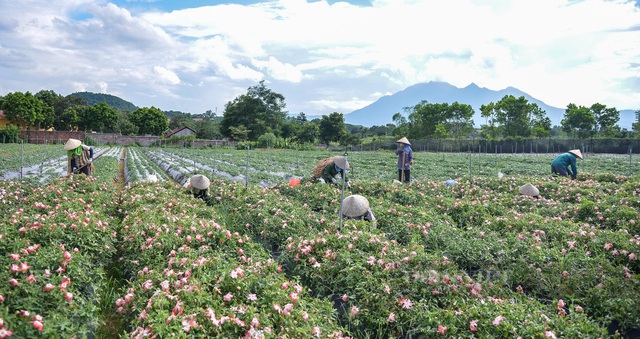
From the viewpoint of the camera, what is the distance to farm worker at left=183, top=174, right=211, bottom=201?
8.99m

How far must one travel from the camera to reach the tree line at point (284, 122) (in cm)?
5956

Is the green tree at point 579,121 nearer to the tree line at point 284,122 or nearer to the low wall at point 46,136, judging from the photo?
the tree line at point 284,122

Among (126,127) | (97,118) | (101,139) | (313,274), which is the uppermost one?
(97,118)

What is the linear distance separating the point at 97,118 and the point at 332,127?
40.6 metres

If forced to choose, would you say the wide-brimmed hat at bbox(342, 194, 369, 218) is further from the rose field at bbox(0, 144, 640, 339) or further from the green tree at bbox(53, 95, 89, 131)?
the green tree at bbox(53, 95, 89, 131)

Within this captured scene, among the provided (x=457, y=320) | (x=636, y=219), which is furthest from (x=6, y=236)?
(x=636, y=219)

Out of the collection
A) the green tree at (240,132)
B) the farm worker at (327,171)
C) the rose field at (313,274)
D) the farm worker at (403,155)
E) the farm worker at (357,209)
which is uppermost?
the green tree at (240,132)

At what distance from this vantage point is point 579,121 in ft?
200

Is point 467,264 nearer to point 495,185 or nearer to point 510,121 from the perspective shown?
point 495,185

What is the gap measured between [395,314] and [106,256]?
3.56m

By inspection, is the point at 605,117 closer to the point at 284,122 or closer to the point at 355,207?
the point at 284,122

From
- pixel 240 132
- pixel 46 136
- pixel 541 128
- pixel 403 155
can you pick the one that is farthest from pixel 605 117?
pixel 46 136

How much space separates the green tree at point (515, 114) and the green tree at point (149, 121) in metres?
55.8

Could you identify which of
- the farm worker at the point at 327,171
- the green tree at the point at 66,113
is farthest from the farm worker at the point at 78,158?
the green tree at the point at 66,113
